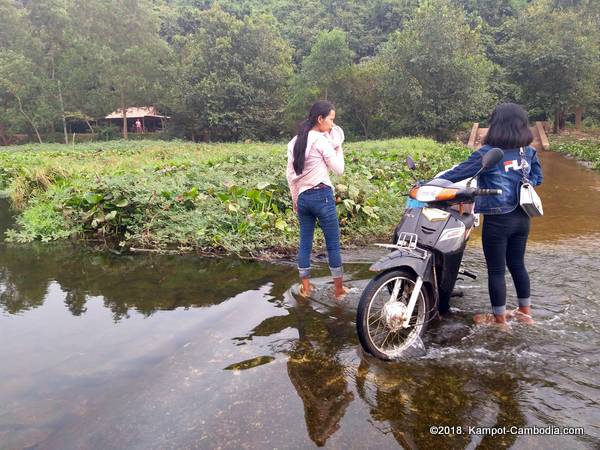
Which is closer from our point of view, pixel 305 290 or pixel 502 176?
pixel 502 176

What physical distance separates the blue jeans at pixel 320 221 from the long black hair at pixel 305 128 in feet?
0.93

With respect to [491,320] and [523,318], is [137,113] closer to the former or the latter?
[491,320]

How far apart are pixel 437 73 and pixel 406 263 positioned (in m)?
28.4


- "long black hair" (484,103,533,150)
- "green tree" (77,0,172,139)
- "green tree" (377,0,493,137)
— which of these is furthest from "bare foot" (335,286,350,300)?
"green tree" (77,0,172,139)

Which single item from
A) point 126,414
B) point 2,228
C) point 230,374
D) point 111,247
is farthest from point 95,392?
point 2,228

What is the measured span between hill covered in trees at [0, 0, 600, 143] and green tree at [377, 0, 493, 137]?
8cm

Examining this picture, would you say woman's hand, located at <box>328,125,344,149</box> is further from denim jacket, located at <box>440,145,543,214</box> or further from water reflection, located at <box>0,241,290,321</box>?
water reflection, located at <box>0,241,290,321</box>

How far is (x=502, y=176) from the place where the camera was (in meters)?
3.18

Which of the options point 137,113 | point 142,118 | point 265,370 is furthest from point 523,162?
point 142,118

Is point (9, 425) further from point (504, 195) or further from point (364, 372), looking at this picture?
point (504, 195)

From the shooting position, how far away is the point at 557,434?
2279 millimetres

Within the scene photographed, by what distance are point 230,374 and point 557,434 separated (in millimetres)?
1915

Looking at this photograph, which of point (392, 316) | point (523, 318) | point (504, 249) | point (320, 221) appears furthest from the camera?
point (320, 221)

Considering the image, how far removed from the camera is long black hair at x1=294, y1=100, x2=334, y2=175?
3689mm
